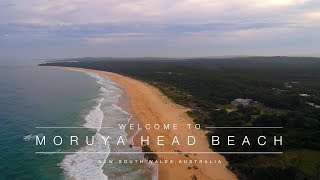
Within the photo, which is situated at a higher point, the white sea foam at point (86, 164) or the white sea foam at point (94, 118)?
the white sea foam at point (94, 118)

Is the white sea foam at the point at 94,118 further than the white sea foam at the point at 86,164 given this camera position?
Yes

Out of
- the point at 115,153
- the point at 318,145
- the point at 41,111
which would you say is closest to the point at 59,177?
the point at 115,153

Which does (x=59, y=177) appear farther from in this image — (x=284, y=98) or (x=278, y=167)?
(x=284, y=98)

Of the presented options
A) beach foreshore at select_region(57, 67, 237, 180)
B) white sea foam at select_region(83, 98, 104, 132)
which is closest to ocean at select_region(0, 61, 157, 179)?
white sea foam at select_region(83, 98, 104, 132)

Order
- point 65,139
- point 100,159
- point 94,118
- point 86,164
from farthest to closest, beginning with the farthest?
point 94,118, point 65,139, point 100,159, point 86,164

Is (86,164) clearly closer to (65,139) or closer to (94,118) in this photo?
(65,139)

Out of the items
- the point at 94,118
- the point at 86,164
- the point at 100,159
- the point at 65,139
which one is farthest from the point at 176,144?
the point at 94,118

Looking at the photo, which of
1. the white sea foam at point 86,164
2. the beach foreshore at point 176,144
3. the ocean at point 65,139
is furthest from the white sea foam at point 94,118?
the white sea foam at point 86,164

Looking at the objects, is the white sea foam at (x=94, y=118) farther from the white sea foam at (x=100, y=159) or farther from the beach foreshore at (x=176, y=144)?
the beach foreshore at (x=176, y=144)
